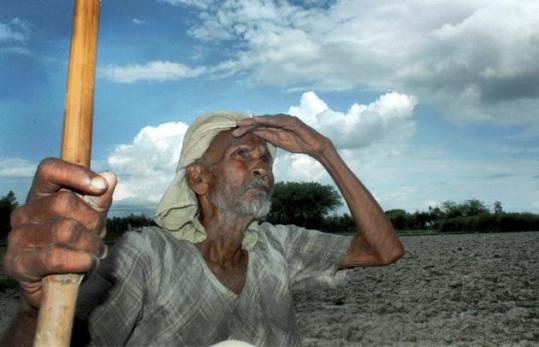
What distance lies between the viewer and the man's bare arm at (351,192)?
309 centimetres

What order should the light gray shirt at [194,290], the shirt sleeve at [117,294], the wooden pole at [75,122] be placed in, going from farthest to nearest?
the light gray shirt at [194,290] < the shirt sleeve at [117,294] < the wooden pole at [75,122]

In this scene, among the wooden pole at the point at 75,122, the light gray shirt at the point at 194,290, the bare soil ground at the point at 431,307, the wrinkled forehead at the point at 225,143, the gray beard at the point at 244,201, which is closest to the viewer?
the wooden pole at the point at 75,122

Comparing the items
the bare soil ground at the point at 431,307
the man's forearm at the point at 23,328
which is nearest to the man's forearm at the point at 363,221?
the man's forearm at the point at 23,328

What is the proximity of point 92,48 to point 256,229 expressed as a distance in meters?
2.00

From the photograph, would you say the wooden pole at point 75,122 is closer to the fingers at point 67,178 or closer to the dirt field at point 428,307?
the fingers at point 67,178

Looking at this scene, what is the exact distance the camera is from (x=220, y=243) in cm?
298

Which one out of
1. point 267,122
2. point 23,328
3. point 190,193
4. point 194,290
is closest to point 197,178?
point 190,193

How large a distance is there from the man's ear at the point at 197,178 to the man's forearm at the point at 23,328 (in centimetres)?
153

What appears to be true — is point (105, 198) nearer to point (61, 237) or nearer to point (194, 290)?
point (61, 237)

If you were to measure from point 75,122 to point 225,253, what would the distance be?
6.24ft

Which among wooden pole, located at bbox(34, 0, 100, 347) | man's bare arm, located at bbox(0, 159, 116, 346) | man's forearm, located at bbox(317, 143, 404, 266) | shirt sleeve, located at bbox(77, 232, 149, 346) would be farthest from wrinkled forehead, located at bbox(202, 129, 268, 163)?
wooden pole, located at bbox(34, 0, 100, 347)

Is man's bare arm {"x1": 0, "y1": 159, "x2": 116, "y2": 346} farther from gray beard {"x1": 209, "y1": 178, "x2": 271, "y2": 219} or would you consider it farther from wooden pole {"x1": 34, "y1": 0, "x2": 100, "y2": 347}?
gray beard {"x1": 209, "y1": 178, "x2": 271, "y2": 219}

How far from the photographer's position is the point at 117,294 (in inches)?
96.3

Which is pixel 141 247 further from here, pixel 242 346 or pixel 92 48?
pixel 92 48
